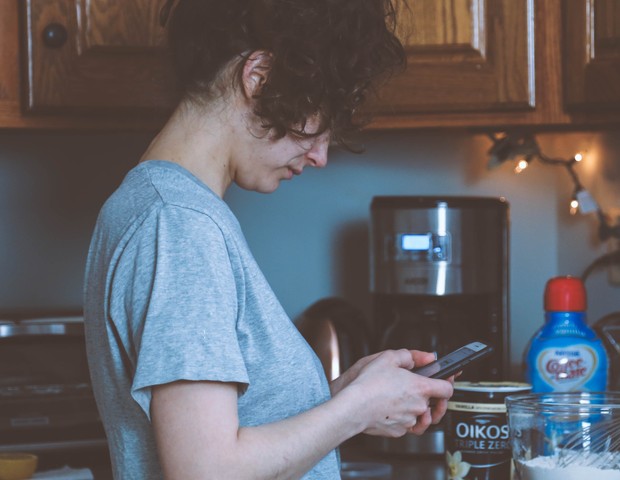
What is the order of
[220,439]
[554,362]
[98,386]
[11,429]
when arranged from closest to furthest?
[220,439] → [98,386] → [554,362] → [11,429]

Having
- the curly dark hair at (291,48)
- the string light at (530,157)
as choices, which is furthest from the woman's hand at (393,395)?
the string light at (530,157)

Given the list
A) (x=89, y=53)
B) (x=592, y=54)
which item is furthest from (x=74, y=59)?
(x=592, y=54)

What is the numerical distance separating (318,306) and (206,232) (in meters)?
0.92

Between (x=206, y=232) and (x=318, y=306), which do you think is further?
(x=318, y=306)

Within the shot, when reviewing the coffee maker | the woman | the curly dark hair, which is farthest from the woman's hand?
the coffee maker

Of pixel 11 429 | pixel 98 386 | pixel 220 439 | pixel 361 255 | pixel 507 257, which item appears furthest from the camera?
pixel 361 255

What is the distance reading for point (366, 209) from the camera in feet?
6.59

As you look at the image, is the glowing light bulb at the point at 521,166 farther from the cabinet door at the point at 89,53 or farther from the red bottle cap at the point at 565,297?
the cabinet door at the point at 89,53

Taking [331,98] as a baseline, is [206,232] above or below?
below

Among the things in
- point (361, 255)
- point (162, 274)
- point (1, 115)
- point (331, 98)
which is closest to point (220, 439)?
point (162, 274)

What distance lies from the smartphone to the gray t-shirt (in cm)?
12

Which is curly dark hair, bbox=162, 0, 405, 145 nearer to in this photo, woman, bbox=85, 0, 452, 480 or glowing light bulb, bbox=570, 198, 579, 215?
woman, bbox=85, 0, 452, 480

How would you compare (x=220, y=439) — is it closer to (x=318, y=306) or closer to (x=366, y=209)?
(x=318, y=306)

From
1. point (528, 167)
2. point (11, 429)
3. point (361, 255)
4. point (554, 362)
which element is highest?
point (528, 167)
